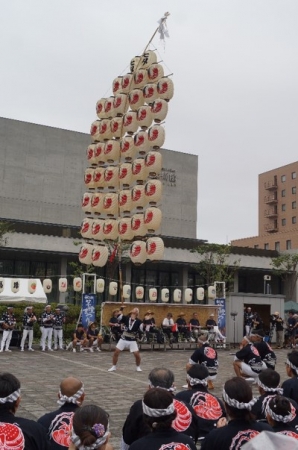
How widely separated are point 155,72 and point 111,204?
7466 millimetres

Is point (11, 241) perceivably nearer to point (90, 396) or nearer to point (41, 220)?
point (41, 220)

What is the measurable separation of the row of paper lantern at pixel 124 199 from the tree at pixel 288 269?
21474 mm

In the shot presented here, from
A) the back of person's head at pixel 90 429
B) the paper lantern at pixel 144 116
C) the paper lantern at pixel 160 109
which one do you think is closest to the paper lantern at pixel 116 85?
the paper lantern at pixel 144 116

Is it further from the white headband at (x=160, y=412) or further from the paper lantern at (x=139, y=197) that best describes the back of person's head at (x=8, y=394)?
the paper lantern at (x=139, y=197)

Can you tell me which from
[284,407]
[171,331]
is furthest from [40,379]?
[171,331]

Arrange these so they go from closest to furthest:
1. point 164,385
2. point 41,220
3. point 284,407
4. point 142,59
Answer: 1. point 284,407
2. point 164,385
3. point 142,59
4. point 41,220

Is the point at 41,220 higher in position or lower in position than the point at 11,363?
higher

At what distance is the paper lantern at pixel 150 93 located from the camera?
27.5 m

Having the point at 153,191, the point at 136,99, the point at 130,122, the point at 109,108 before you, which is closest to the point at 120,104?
the point at 109,108

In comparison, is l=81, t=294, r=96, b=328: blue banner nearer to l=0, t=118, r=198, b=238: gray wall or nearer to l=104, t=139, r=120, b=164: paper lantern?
l=104, t=139, r=120, b=164: paper lantern

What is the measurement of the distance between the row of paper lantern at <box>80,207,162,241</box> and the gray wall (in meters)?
19.9

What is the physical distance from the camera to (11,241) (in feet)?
120

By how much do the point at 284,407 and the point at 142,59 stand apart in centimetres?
2651

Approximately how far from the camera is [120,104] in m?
29.0
